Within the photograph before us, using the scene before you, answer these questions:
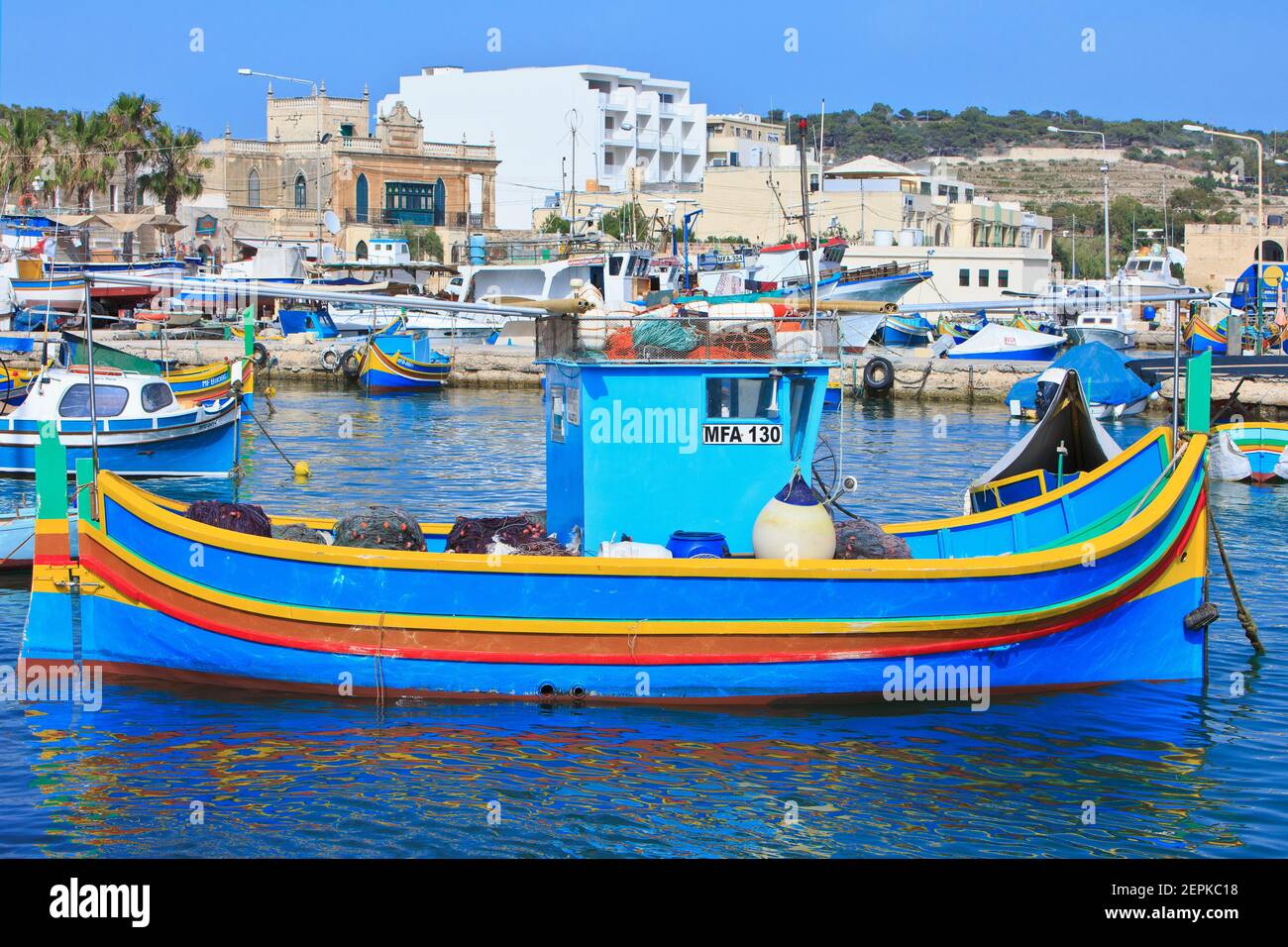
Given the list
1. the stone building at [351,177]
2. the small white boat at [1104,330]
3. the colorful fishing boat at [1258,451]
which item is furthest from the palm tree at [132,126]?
the colorful fishing boat at [1258,451]

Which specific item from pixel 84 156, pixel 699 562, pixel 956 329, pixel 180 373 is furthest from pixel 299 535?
pixel 84 156

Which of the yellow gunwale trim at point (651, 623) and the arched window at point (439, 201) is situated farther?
the arched window at point (439, 201)

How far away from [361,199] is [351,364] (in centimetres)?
3555

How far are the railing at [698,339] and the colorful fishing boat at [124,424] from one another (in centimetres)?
1261

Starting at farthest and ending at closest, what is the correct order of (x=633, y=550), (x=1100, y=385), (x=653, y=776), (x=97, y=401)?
(x=1100, y=385)
(x=97, y=401)
(x=633, y=550)
(x=653, y=776)

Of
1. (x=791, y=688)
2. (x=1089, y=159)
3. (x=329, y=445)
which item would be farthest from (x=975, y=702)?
(x=1089, y=159)

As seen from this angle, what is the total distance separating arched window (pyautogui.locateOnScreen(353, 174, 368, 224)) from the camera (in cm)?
7938

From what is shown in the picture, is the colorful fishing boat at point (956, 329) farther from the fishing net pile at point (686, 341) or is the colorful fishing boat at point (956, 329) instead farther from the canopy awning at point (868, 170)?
the fishing net pile at point (686, 341)

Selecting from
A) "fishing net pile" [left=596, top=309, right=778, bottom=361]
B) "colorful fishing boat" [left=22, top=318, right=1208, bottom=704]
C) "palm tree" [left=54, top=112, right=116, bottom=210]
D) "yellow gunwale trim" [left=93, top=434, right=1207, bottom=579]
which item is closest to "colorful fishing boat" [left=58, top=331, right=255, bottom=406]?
"colorful fishing boat" [left=22, top=318, right=1208, bottom=704]

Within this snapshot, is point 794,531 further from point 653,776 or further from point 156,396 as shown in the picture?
point 156,396

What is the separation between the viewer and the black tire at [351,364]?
46.6 m

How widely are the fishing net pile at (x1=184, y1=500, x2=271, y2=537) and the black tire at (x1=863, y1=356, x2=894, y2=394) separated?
104 ft

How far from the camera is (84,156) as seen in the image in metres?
64.6

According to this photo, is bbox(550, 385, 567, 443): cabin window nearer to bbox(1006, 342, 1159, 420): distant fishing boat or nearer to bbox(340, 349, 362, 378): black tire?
bbox(1006, 342, 1159, 420): distant fishing boat
